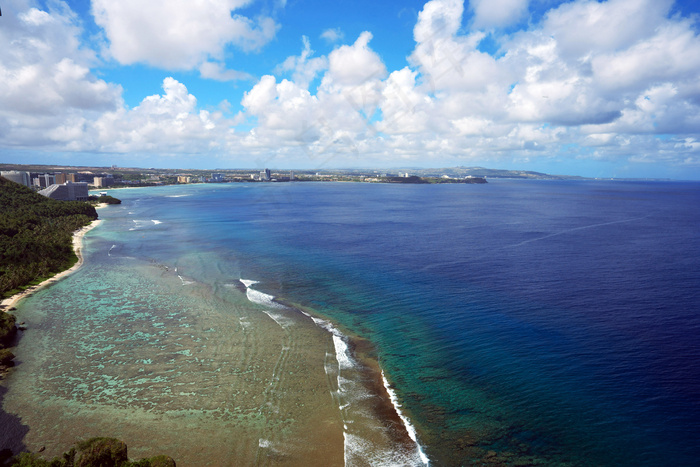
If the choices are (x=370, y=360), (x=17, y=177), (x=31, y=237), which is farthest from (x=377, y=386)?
(x=17, y=177)

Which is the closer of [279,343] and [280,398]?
[280,398]

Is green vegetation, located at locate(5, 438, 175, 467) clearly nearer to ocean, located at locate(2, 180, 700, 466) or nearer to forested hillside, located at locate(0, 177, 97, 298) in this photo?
ocean, located at locate(2, 180, 700, 466)

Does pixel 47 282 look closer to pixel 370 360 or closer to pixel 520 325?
pixel 370 360

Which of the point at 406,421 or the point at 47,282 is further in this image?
the point at 47,282

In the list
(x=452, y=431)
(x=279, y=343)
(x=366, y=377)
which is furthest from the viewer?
(x=279, y=343)

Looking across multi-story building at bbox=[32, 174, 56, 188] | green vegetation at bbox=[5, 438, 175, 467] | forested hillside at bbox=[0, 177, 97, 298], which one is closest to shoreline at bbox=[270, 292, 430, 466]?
green vegetation at bbox=[5, 438, 175, 467]

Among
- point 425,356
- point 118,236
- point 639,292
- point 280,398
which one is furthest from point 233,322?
point 118,236

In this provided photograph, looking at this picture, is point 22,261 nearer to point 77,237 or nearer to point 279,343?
point 77,237
